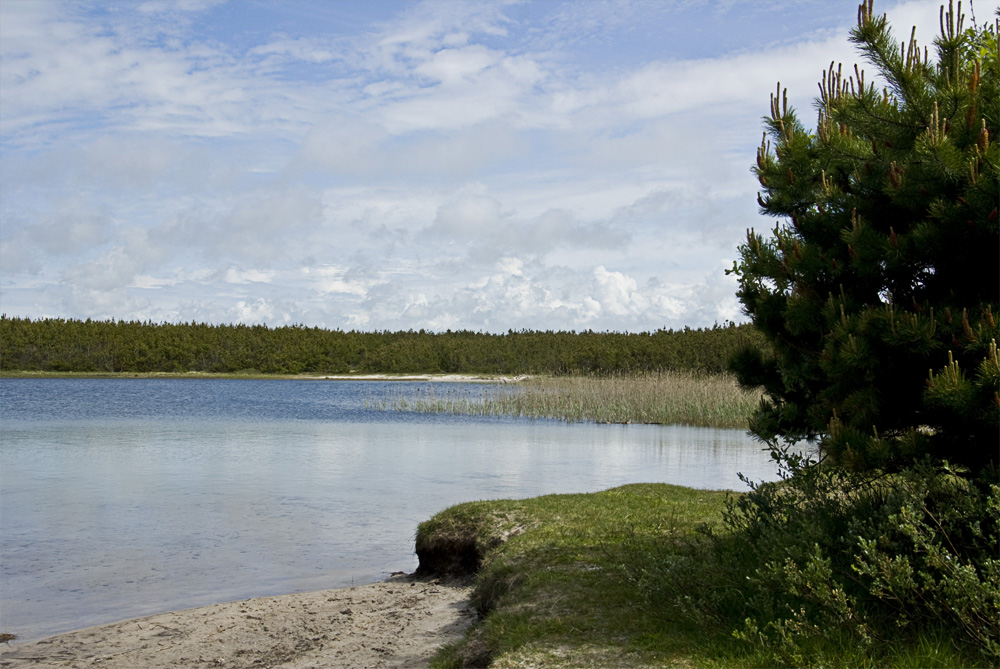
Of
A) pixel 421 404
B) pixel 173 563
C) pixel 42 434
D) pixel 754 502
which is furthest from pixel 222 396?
pixel 754 502

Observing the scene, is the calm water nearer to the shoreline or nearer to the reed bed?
the reed bed

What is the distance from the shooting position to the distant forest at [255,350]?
80812 mm

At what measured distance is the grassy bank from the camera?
197 inches

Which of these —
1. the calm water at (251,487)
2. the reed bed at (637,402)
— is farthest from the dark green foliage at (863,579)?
the reed bed at (637,402)

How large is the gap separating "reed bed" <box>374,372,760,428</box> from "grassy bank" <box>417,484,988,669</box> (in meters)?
18.9

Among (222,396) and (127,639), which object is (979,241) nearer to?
(127,639)

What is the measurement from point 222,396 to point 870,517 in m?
47.5

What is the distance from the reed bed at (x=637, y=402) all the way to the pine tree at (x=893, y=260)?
22.0 m

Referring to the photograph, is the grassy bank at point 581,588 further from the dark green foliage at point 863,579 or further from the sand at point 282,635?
the sand at point 282,635

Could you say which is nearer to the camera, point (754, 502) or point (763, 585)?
point (763, 585)

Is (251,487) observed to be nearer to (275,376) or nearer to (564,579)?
(564,579)

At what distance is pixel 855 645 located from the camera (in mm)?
4723

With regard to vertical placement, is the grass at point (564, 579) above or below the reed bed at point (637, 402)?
below


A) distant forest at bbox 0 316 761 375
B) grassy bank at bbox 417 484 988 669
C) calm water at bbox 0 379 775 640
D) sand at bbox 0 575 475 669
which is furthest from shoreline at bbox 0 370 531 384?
sand at bbox 0 575 475 669
